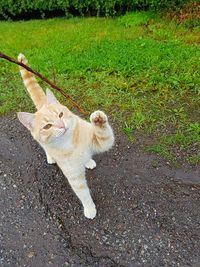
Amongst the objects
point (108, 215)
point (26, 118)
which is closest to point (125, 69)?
point (108, 215)

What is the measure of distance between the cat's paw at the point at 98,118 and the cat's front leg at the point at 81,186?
1.93ft

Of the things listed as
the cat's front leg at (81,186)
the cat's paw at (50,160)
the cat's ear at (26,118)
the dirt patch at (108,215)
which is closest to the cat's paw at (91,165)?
the dirt patch at (108,215)

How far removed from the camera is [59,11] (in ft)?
27.1

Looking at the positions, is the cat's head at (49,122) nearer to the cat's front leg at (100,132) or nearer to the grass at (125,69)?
the cat's front leg at (100,132)

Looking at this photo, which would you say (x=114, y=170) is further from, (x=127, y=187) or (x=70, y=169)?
(x=70, y=169)

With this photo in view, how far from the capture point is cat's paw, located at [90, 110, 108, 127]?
272cm

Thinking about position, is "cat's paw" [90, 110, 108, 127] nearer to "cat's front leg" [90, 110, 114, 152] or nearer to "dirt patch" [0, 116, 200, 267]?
"cat's front leg" [90, 110, 114, 152]

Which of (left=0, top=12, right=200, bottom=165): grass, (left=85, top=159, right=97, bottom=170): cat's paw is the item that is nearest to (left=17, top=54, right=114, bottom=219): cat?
(left=85, top=159, right=97, bottom=170): cat's paw

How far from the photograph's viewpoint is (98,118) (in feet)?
9.05

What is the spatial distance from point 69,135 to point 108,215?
38.9 inches

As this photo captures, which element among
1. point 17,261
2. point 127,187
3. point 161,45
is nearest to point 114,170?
point 127,187

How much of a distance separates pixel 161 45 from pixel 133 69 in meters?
0.82

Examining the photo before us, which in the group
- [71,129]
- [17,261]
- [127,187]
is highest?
[71,129]

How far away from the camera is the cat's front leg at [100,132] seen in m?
2.76
